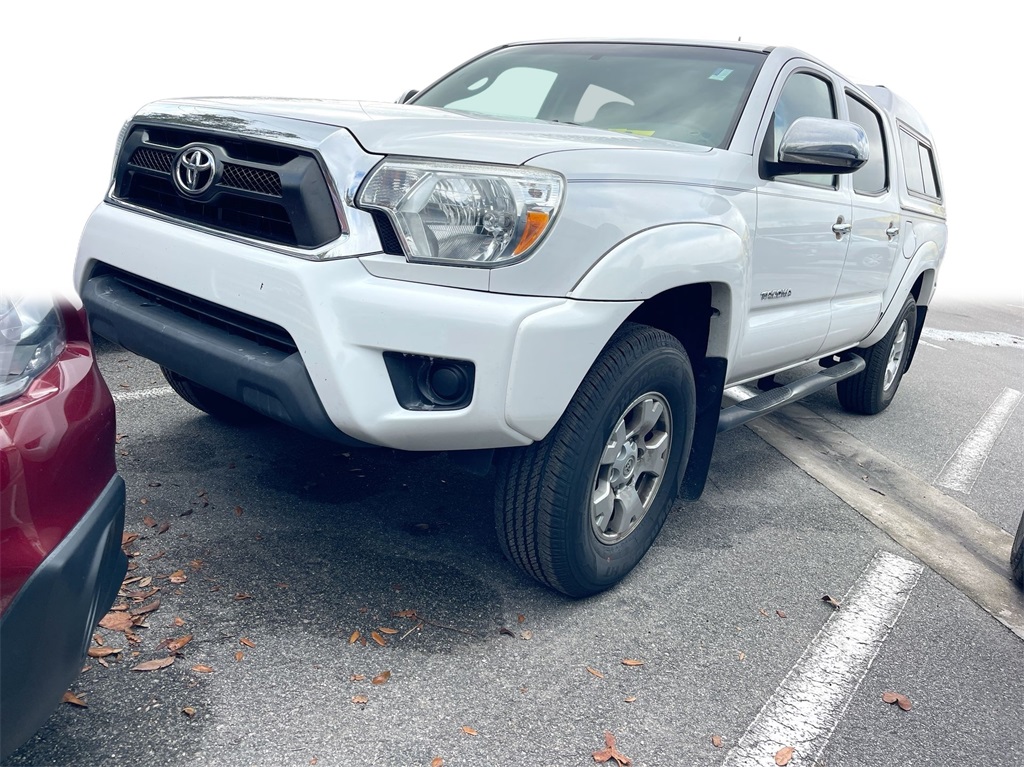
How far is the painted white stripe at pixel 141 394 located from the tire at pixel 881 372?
3.95m

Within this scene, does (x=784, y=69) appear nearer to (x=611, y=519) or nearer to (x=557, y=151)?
(x=557, y=151)

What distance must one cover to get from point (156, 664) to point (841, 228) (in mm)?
3192

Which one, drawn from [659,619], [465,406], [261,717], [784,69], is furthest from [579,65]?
[261,717]

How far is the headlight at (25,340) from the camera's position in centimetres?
158

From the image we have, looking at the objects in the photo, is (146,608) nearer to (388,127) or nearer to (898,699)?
(388,127)

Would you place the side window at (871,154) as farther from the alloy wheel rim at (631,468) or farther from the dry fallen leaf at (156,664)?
the dry fallen leaf at (156,664)

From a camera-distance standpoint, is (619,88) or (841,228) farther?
(841,228)

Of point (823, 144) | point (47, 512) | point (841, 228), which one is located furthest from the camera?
point (841, 228)

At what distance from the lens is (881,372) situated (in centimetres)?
536

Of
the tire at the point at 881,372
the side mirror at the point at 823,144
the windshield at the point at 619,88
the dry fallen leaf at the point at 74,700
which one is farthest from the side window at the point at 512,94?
the tire at the point at 881,372

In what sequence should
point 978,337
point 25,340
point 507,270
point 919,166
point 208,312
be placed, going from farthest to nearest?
1. point 978,337
2. point 919,166
3. point 208,312
4. point 507,270
5. point 25,340

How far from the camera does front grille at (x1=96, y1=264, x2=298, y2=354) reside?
7.58 feet

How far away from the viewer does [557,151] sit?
234 centimetres

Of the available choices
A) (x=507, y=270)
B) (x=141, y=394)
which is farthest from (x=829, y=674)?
(x=141, y=394)
